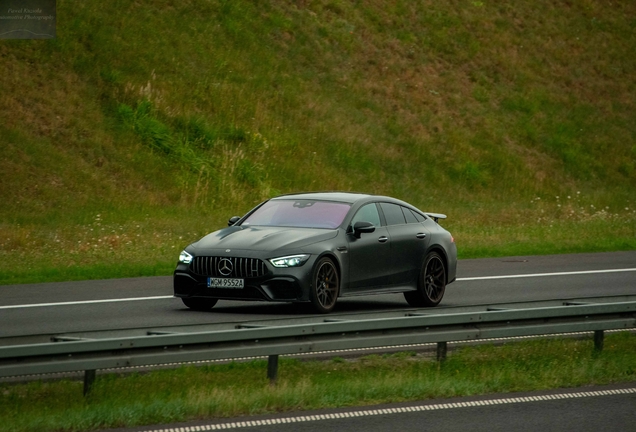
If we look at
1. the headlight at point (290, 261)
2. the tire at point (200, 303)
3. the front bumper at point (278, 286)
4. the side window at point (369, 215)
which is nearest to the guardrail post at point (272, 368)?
the front bumper at point (278, 286)

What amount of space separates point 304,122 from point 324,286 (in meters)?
23.7

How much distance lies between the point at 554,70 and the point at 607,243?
2274cm

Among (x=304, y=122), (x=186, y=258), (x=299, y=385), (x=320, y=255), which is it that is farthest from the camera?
(x=304, y=122)

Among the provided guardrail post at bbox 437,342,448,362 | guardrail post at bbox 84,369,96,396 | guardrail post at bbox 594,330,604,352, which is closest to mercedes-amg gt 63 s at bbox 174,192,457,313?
guardrail post at bbox 437,342,448,362

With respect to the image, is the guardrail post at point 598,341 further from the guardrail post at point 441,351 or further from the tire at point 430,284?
the tire at point 430,284

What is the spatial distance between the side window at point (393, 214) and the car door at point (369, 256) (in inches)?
8.3

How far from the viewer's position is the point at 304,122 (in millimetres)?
37969

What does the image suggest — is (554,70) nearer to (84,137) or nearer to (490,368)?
(84,137)

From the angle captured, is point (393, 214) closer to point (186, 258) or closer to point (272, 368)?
point (186, 258)

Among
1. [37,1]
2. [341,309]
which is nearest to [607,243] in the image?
[341,309]

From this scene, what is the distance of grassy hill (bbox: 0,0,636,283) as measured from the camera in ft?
93.6

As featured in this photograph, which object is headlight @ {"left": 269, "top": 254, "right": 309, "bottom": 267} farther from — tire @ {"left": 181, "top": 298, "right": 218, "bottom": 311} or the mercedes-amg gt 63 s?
tire @ {"left": 181, "top": 298, "right": 218, "bottom": 311}

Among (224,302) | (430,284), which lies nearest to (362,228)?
(430,284)

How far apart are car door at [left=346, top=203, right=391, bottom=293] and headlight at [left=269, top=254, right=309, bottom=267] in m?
0.92
